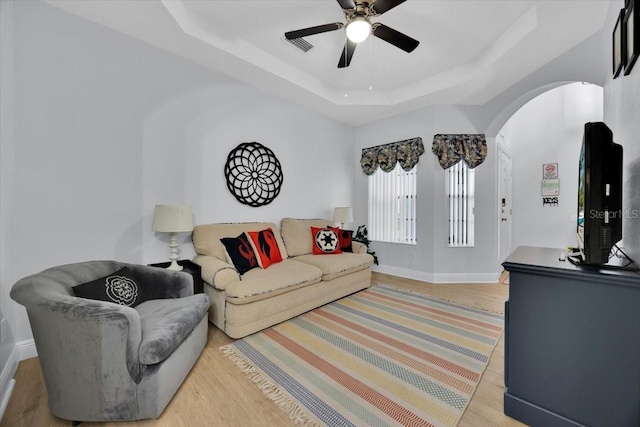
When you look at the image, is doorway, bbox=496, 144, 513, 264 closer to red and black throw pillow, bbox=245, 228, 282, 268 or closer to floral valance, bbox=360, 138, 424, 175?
floral valance, bbox=360, 138, 424, 175

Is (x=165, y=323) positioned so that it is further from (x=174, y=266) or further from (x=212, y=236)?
(x=212, y=236)

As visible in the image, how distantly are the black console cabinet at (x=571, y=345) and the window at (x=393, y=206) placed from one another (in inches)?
117

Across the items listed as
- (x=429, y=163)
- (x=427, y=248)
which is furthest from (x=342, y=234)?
(x=429, y=163)

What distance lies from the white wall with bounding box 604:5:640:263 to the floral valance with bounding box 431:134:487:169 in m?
2.08

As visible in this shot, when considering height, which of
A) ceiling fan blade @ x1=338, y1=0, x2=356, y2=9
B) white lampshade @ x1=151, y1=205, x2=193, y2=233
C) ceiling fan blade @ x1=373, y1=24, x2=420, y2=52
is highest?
ceiling fan blade @ x1=338, y1=0, x2=356, y2=9

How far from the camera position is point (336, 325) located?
2578 mm

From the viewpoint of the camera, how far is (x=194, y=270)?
2580 mm

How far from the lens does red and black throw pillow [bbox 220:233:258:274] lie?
270 cm

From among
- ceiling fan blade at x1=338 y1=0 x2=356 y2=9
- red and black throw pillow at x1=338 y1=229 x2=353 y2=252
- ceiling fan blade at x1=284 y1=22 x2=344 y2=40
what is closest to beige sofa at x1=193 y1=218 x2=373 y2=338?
red and black throw pillow at x1=338 y1=229 x2=353 y2=252

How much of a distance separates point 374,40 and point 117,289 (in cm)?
326

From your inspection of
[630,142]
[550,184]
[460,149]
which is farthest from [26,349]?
[550,184]

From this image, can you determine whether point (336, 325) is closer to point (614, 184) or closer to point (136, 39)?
point (614, 184)

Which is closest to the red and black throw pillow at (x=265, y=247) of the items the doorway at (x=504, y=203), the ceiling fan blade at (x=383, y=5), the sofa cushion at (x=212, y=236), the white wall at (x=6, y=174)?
the sofa cushion at (x=212, y=236)

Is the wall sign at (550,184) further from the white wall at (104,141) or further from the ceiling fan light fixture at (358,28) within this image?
the white wall at (104,141)
